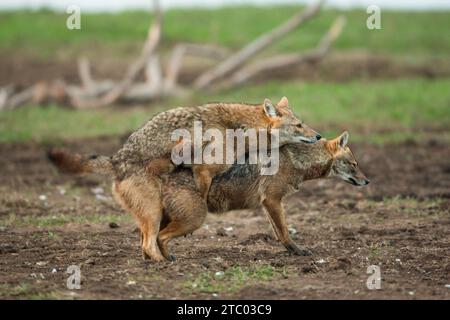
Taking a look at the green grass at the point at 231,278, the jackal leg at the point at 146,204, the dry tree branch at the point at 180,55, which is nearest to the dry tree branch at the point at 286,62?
the dry tree branch at the point at 180,55

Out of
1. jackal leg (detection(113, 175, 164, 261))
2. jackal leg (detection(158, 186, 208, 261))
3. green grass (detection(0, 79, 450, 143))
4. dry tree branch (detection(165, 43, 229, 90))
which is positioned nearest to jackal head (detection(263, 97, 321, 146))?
jackal leg (detection(158, 186, 208, 261))

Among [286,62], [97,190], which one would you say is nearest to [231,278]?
[97,190]

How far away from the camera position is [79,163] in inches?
317

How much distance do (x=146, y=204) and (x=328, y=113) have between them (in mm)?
9139

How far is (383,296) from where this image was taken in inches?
272

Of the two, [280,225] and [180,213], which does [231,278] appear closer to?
[180,213]

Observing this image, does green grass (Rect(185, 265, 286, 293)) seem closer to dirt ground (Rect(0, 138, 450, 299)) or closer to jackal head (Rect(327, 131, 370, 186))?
dirt ground (Rect(0, 138, 450, 299))

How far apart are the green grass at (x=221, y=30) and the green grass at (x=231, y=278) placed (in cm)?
1468

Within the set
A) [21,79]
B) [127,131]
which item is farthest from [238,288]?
[21,79]

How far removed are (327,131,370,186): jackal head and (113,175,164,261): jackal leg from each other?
6.75ft

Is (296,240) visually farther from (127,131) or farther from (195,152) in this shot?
(127,131)

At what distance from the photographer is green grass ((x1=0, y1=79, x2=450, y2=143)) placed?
1558 cm

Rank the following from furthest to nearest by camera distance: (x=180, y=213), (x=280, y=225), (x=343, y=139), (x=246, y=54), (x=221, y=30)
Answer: (x=221, y=30), (x=246, y=54), (x=343, y=139), (x=280, y=225), (x=180, y=213)

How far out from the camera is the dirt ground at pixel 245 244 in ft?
23.5
